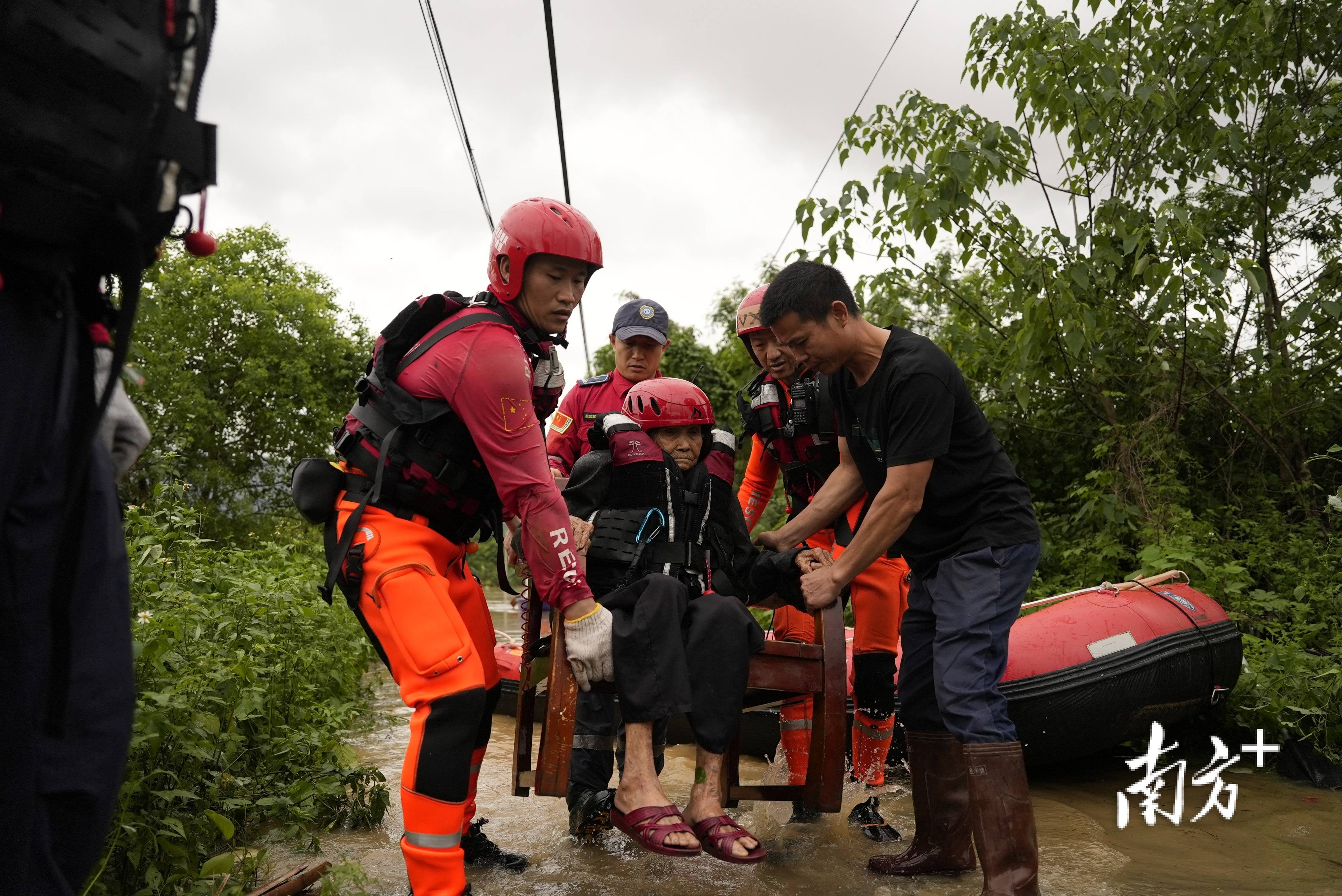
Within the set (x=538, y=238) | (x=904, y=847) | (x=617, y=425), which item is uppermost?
(x=538, y=238)

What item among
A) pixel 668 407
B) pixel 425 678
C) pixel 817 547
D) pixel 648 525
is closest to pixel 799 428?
pixel 817 547

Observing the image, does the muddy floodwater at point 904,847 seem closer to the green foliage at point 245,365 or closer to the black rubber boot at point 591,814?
the black rubber boot at point 591,814

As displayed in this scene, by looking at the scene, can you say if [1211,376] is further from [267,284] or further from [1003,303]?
[267,284]

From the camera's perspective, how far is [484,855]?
3775mm

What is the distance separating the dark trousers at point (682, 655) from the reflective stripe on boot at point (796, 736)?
3.48ft

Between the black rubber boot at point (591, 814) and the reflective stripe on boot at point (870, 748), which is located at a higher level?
the reflective stripe on boot at point (870, 748)

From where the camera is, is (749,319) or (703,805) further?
(749,319)

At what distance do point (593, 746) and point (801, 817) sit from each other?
3.38ft

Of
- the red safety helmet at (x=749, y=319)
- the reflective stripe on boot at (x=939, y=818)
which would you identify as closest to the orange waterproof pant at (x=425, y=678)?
the reflective stripe on boot at (x=939, y=818)

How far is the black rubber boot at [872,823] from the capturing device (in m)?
4.25

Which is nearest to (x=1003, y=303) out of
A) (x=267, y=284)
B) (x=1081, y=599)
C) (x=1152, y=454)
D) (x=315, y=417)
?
(x=1152, y=454)

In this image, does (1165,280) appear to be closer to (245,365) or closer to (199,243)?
(199,243)

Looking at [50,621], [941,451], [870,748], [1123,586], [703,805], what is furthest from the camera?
[1123,586]

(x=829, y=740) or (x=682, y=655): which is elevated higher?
(x=682, y=655)
